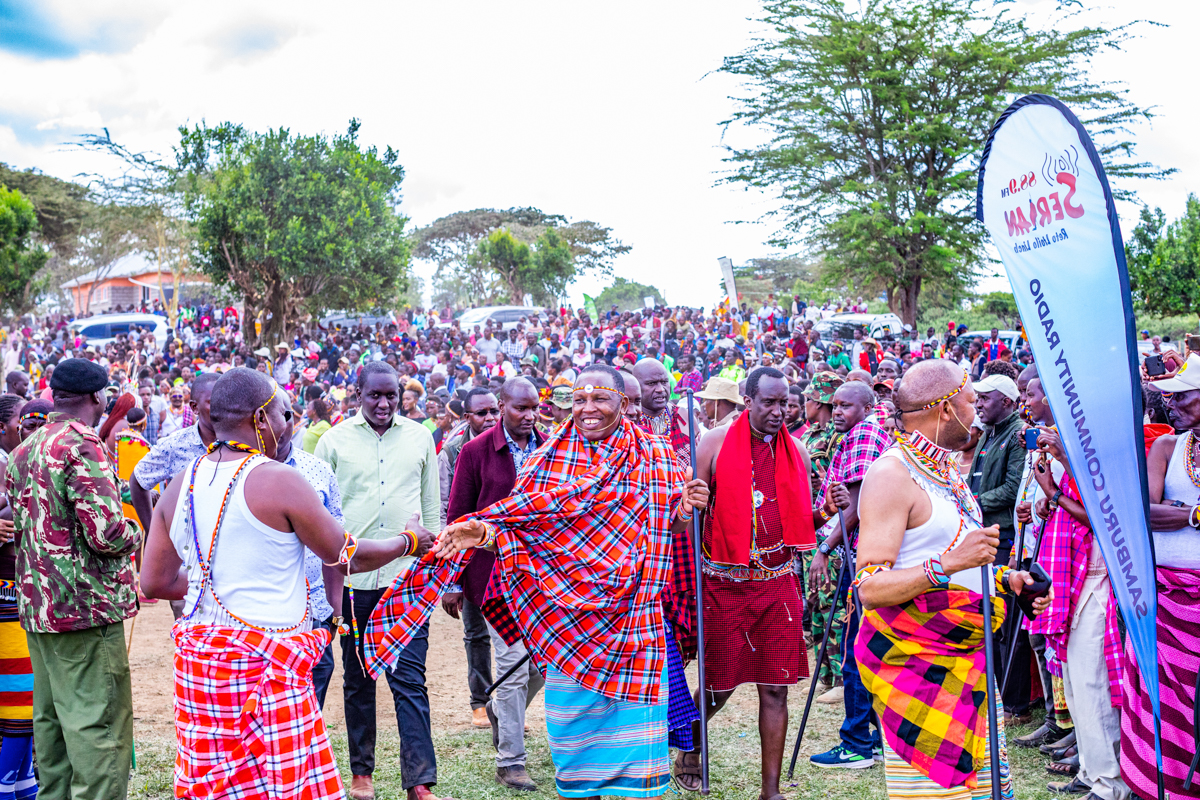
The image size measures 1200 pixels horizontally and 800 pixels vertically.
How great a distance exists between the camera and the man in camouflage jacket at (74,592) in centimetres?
385

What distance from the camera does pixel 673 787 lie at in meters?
4.90

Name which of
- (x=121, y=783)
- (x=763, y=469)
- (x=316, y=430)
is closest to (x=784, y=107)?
(x=316, y=430)

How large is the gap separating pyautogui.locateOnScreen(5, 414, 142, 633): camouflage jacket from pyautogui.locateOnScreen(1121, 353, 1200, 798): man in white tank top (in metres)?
4.15

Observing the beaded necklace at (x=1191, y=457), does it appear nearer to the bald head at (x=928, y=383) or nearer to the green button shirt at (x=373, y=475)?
the bald head at (x=928, y=383)

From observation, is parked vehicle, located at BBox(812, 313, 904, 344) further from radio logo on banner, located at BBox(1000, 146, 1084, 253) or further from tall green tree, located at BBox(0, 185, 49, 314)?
tall green tree, located at BBox(0, 185, 49, 314)

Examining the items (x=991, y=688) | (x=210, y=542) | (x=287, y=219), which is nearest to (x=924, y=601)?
(x=991, y=688)

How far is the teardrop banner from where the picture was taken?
9.12 ft

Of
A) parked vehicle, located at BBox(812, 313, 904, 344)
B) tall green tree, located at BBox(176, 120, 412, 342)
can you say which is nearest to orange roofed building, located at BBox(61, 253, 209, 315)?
tall green tree, located at BBox(176, 120, 412, 342)

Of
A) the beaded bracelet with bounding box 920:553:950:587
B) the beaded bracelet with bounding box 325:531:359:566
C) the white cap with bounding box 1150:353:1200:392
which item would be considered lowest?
the beaded bracelet with bounding box 920:553:950:587

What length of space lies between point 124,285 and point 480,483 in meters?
65.9

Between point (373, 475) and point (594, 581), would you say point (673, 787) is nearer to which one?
point (594, 581)

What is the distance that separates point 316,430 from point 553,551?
4308 mm

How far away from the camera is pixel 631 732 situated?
14.3 ft

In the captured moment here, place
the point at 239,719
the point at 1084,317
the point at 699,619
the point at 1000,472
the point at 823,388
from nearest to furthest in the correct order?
the point at 1084,317, the point at 239,719, the point at 699,619, the point at 1000,472, the point at 823,388
